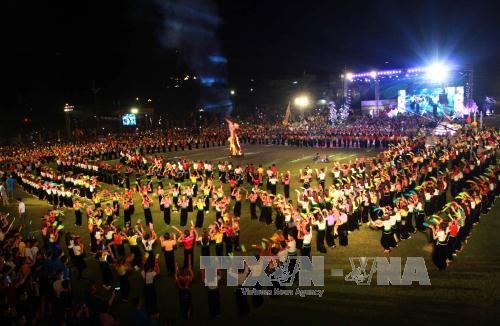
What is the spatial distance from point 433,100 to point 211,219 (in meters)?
34.9

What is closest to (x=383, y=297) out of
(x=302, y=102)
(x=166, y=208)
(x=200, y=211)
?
(x=200, y=211)

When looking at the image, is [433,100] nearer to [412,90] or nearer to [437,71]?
[412,90]

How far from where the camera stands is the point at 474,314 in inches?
358

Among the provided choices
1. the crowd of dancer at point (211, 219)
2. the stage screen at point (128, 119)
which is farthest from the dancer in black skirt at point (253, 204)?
the stage screen at point (128, 119)

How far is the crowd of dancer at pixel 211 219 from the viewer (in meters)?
9.63

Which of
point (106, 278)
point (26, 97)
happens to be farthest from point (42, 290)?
point (26, 97)

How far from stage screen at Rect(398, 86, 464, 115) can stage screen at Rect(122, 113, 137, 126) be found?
34186mm

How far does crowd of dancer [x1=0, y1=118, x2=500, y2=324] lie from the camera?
9633mm

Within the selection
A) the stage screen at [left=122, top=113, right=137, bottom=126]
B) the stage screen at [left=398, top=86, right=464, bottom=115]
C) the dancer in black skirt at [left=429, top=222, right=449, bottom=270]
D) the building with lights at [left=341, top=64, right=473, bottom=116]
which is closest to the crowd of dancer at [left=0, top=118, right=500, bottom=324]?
the dancer in black skirt at [left=429, top=222, right=449, bottom=270]

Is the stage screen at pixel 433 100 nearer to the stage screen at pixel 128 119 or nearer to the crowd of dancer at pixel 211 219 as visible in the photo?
the crowd of dancer at pixel 211 219

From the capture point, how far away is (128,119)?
186ft

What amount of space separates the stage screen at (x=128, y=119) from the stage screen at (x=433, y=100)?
34186 millimetres

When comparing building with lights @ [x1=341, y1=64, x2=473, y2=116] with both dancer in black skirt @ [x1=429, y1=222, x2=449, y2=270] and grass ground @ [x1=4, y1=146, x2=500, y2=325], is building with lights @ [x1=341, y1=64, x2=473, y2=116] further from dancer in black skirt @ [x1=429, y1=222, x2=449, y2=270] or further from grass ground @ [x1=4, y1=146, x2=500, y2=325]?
dancer in black skirt @ [x1=429, y1=222, x2=449, y2=270]

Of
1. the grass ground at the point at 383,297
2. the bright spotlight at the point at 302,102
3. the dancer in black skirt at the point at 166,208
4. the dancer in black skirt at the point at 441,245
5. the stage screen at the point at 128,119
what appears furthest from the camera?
the stage screen at the point at 128,119
